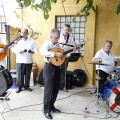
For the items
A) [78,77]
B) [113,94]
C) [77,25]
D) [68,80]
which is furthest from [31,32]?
[113,94]

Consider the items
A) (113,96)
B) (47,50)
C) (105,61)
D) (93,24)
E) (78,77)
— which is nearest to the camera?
(47,50)

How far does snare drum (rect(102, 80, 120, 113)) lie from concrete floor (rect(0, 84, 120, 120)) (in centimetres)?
15

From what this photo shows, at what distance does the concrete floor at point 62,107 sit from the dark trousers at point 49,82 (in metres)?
0.27

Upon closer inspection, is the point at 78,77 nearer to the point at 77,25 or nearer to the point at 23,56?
the point at 77,25

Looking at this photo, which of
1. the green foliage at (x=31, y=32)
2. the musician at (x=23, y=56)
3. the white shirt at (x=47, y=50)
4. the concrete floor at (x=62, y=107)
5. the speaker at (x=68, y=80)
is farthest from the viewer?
the green foliage at (x=31, y=32)

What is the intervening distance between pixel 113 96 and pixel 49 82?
1178 mm

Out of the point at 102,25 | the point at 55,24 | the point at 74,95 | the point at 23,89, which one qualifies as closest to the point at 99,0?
the point at 102,25

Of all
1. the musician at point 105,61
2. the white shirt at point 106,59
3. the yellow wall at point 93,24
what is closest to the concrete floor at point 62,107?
the musician at point 105,61

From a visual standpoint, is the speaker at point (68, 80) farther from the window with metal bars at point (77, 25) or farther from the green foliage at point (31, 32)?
the green foliage at point (31, 32)

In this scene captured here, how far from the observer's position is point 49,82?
3031mm

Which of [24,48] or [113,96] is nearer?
[113,96]

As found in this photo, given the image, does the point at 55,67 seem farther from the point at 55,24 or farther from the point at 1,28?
the point at 1,28

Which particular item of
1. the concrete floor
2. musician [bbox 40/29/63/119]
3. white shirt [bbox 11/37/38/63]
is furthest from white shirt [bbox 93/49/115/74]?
white shirt [bbox 11/37/38/63]

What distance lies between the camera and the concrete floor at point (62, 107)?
321cm
